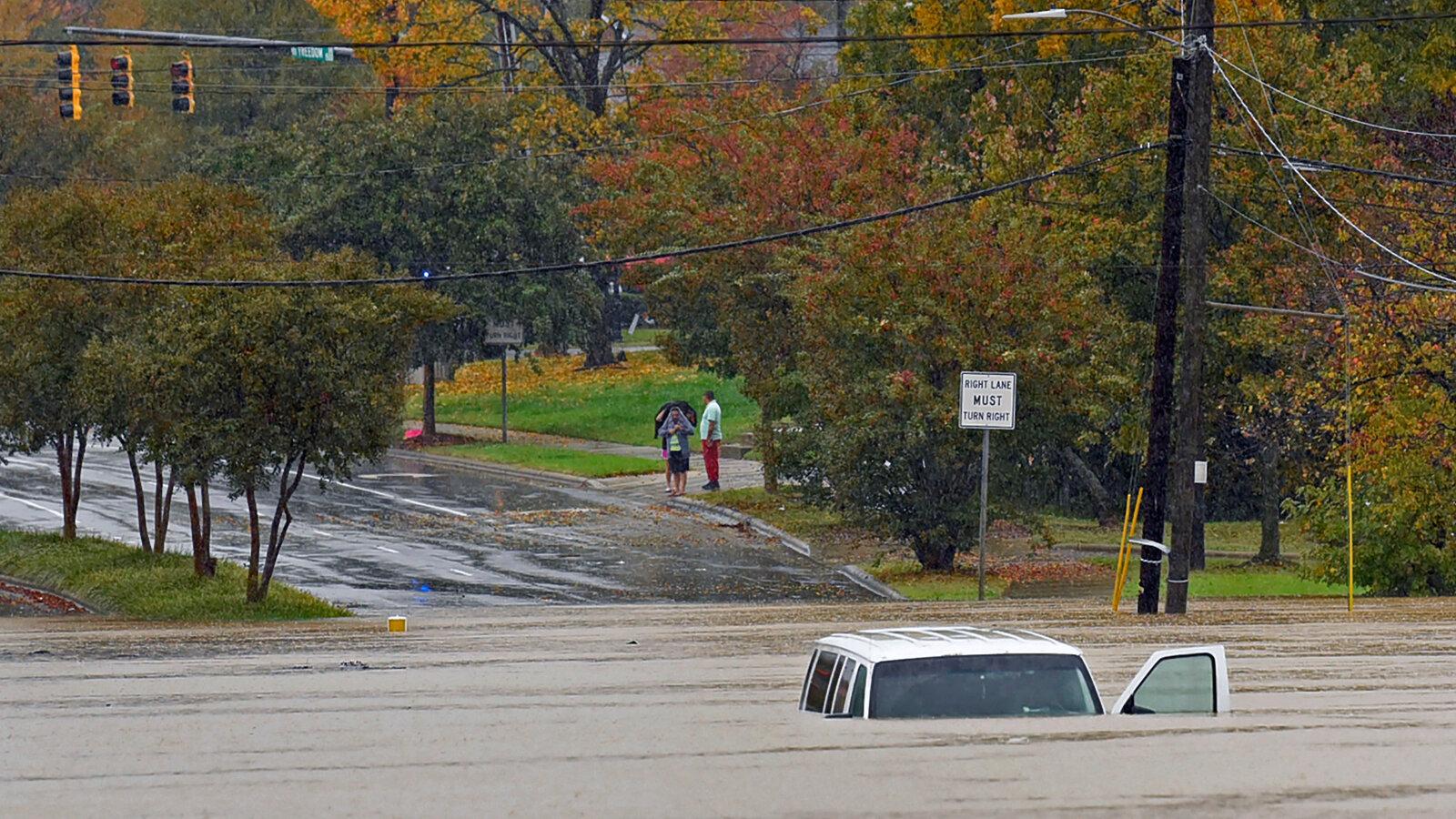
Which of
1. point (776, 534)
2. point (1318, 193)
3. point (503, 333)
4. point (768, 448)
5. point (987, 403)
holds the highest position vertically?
point (1318, 193)

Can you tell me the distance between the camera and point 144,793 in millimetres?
9023

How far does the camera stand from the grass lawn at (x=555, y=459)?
138 feet

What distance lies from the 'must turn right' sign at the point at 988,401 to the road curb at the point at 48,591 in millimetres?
11864

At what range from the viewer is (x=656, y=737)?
1068cm

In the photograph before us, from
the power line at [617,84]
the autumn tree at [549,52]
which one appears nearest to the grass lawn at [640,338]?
the power line at [617,84]

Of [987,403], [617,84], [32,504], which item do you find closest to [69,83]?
[32,504]

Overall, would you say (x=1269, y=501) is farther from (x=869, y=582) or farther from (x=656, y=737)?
(x=656, y=737)

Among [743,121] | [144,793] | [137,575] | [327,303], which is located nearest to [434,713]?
[144,793]

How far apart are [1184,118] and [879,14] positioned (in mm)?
22097

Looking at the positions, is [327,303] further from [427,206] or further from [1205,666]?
[427,206]

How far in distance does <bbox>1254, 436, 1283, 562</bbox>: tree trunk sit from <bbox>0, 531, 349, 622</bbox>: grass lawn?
1484 cm

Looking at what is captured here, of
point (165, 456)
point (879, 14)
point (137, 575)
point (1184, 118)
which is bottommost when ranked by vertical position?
point (137, 575)

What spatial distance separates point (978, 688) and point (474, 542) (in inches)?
873

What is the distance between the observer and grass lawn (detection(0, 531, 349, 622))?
23734 millimetres
